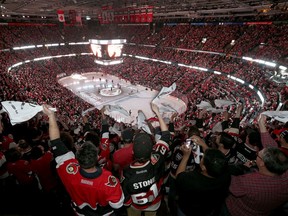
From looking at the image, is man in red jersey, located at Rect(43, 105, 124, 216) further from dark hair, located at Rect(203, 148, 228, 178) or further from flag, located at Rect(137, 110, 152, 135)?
flag, located at Rect(137, 110, 152, 135)

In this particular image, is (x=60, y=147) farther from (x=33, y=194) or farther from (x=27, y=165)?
(x=33, y=194)

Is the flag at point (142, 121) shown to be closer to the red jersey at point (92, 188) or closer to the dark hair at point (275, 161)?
the red jersey at point (92, 188)

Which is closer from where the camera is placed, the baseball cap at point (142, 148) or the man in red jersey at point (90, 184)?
the man in red jersey at point (90, 184)

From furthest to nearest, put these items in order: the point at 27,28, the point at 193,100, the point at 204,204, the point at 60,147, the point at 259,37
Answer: the point at 27,28 → the point at 259,37 → the point at 193,100 → the point at 60,147 → the point at 204,204

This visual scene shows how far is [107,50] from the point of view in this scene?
31.1 meters

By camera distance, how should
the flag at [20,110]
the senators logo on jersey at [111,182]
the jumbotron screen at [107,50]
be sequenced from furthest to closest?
1. the jumbotron screen at [107,50]
2. the flag at [20,110]
3. the senators logo on jersey at [111,182]

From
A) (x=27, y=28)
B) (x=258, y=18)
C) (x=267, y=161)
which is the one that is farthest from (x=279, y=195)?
(x=27, y=28)

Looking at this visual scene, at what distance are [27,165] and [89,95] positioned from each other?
31600 mm

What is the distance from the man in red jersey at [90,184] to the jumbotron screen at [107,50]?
2982 centimetres

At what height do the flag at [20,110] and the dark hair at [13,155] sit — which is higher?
the flag at [20,110]

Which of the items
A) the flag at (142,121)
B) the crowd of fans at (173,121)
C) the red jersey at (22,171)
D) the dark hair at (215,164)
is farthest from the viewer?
the flag at (142,121)

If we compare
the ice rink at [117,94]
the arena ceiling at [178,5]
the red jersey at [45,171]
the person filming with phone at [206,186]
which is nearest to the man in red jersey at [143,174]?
the person filming with phone at [206,186]

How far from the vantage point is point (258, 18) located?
30.6m

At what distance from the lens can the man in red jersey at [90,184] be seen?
2.43m
